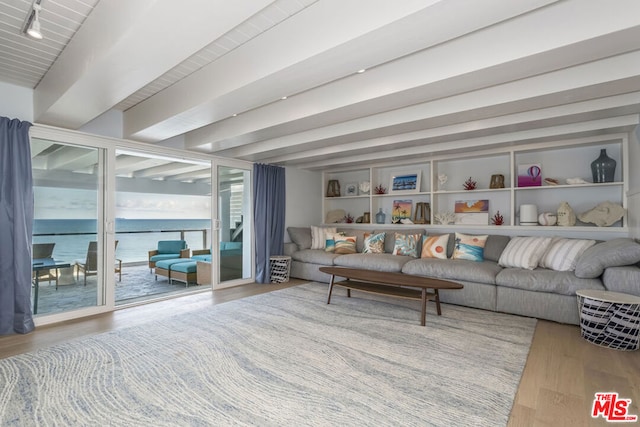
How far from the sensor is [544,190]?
422 cm

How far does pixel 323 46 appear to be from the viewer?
1.77 meters

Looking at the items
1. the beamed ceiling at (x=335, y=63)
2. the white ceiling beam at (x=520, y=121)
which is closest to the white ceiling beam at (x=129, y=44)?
the beamed ceiling at (x=335, y=63)

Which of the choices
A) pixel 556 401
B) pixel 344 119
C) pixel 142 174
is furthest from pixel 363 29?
pixel 142 174

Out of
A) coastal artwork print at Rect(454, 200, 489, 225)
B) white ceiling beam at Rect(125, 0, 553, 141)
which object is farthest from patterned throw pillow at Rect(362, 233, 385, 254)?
white ceiling beam at Rect(125, 0, 553, 141)

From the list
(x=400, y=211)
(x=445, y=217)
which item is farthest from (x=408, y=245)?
(x=400, y=211)

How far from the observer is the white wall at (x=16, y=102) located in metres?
2.90

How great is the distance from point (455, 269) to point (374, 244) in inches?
59.0

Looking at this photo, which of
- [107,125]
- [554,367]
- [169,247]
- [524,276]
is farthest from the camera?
[169,247]

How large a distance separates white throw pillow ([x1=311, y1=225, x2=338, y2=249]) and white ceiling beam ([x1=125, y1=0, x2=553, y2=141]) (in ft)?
10.9

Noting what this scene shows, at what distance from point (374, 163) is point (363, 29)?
396 cm

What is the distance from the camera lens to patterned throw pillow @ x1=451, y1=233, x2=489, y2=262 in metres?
4.14

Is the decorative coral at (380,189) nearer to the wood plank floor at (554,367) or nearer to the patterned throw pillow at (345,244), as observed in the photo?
the patterned throw pillow at (345,244)

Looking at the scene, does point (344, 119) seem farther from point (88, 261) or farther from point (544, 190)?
point (88, 261)

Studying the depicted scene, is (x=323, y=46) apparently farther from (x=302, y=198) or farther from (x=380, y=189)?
(x=302, y=198)
